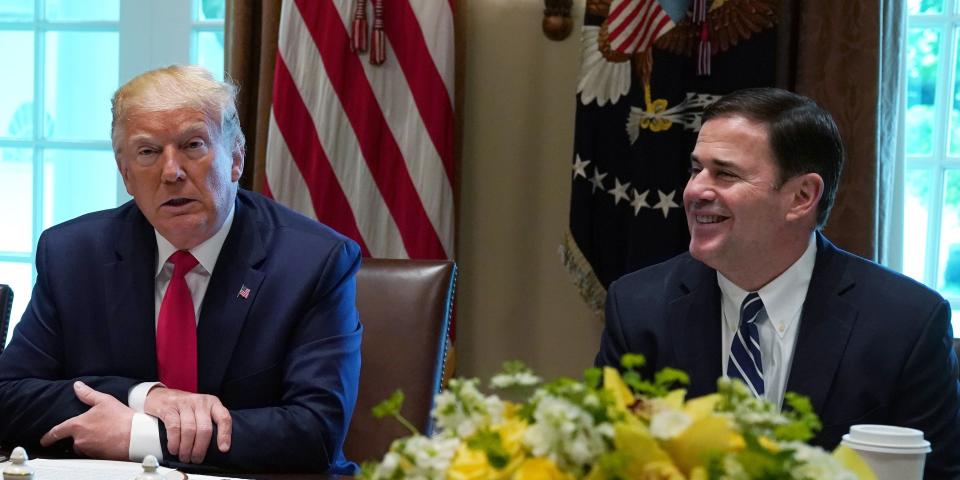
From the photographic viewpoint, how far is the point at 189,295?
2.23 metres

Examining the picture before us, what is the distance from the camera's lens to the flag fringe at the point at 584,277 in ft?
11.9

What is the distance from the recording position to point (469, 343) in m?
3.95

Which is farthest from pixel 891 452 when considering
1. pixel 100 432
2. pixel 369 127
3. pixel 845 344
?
pixel 369 127

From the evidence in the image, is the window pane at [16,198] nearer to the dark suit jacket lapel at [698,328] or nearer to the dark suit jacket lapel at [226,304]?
the dark suit jacket lapel at [226,304]

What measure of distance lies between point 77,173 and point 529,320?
5.92ft

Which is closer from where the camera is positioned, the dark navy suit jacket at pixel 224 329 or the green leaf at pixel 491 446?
the green leaf at pixel 491 446

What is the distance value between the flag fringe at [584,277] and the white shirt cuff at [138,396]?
5.91ft

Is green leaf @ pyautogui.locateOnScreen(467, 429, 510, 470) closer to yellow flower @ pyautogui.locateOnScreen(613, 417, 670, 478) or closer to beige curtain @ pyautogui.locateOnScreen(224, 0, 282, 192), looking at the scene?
yellow flower @ pyautogui.locateOnScreen(613, 417, 670, 478)

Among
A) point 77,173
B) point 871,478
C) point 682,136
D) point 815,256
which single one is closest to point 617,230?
point 682,136

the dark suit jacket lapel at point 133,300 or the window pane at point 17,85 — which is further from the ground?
the window pane at point 17,85

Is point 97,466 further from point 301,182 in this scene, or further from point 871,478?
point 301,182

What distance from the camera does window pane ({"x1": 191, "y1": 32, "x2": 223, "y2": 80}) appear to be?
4223mm

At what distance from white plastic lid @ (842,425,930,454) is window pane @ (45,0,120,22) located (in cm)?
369

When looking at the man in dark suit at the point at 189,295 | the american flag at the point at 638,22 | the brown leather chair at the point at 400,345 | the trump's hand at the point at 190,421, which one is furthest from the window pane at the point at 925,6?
the trump's hand at the point at 190,421
